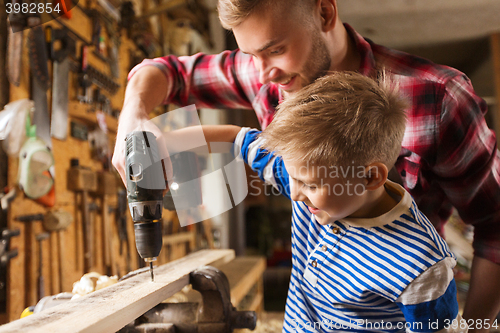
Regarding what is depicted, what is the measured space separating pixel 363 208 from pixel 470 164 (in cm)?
17

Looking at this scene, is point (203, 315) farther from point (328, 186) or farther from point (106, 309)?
point (328, 186)

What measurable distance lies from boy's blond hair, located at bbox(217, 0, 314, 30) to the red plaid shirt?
123mm

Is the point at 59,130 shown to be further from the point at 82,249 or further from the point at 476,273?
the point at 476,273

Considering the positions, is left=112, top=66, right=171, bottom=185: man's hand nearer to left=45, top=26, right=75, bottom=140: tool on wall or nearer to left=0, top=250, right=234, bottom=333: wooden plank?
left=0, top=250, right=234, bottom=333: wooden plank

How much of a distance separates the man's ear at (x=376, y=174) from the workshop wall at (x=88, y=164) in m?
0.53

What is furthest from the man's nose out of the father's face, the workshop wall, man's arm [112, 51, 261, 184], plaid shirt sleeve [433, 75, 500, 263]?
the workshop wall

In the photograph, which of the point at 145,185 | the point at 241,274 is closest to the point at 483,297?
the point at 145,185

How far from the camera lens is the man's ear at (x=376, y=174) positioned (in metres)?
0.48

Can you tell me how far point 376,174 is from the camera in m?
0.48

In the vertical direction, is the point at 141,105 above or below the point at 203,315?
above

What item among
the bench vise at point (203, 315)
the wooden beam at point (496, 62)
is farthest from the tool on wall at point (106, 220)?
the wooden beam at point (496, 62)

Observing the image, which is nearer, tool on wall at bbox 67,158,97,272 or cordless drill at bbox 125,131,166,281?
cordless drill at bbox 125,131,166,281

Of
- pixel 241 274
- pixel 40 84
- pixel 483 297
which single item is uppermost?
pixel 40 84

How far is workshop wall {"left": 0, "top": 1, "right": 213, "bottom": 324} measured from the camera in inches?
37.5
